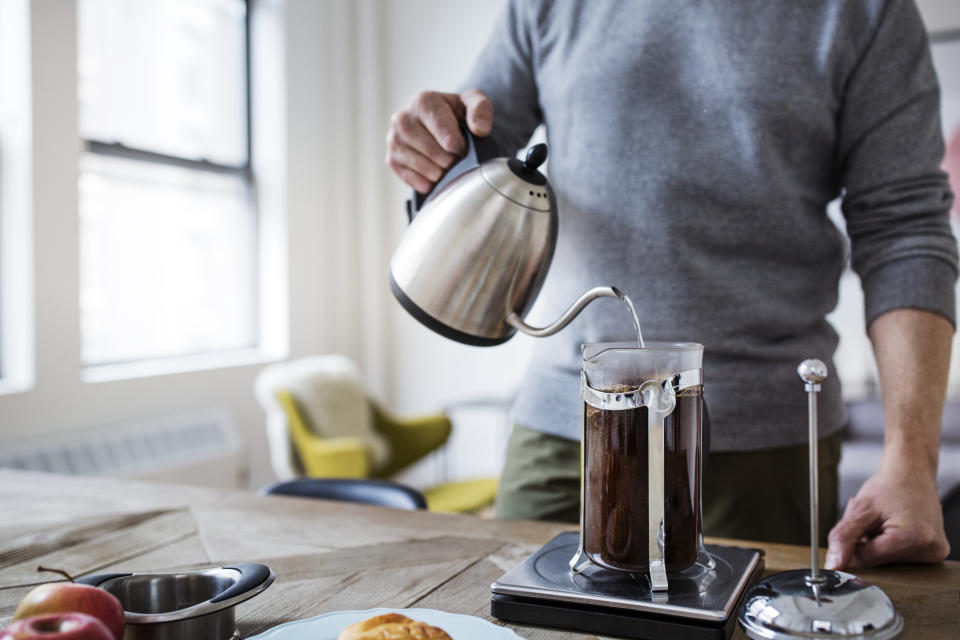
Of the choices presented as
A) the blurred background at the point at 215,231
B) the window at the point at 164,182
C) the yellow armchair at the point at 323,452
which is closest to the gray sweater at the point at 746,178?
the yellow armchair at the point at 323,452

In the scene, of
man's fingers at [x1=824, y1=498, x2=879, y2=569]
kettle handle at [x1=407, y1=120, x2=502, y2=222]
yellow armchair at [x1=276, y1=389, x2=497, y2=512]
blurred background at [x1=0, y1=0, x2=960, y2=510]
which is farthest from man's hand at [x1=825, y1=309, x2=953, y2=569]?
blurred background at [x1=0, y1=0, x2=960, y2=510]

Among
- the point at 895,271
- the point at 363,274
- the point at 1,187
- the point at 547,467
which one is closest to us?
the point at 895,271

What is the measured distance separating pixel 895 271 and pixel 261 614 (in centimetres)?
79

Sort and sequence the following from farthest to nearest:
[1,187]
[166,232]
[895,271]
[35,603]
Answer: [166,232]
[1,187]
[895,271]
[35,603]

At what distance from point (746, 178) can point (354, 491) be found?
76cm

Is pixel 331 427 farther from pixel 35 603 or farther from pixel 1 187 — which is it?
pixel 35 603

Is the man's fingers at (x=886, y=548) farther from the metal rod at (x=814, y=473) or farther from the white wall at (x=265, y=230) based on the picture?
the white wall at (x=265, y=230)

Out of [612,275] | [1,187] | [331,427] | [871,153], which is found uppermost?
[1,187]

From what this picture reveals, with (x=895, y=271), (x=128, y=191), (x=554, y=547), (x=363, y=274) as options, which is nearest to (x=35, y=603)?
(x=554, y=547)

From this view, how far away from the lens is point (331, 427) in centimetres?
298

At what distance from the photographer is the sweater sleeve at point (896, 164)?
968 mm

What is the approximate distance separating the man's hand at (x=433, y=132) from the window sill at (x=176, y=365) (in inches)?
88.7

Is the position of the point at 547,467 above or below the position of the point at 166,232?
below

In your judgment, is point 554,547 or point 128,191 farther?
point 128,191
